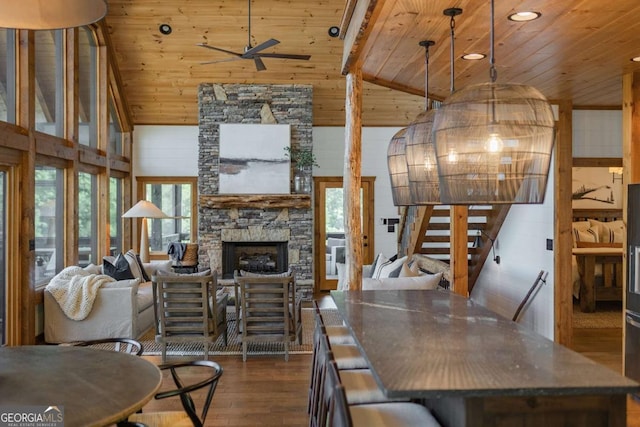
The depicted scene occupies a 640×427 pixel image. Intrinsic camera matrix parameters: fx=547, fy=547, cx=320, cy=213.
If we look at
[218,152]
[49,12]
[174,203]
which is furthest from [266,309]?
[174,203]

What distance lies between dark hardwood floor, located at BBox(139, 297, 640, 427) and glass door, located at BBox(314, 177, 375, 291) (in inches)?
187

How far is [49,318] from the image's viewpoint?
6184 mm

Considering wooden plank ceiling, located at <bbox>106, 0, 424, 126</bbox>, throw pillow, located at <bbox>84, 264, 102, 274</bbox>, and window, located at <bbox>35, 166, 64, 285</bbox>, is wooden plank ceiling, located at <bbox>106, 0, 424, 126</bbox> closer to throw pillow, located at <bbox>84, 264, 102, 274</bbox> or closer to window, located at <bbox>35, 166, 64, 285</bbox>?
window, located at <bbox>35, 166, 64, 285</bbox>

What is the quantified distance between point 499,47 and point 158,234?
26.3ft

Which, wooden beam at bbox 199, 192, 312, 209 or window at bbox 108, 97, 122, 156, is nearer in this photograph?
wooden beam at bbox 199, 192, 312, 209

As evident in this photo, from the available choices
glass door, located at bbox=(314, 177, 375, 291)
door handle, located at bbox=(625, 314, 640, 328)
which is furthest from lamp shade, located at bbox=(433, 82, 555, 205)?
glass door, located at bbox=(314, 177, 375, 291)

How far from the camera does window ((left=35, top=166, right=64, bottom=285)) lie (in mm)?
6570

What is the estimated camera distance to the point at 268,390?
4621 millimetres

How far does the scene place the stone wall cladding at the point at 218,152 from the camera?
9.52 metres

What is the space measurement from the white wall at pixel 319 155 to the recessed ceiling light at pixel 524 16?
7.13m

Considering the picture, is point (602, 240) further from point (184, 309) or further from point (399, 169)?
point (184, 309)

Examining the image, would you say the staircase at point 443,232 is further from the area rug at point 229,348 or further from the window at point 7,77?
the window at point 7,77

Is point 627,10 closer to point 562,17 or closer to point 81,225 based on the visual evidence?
point 562,17

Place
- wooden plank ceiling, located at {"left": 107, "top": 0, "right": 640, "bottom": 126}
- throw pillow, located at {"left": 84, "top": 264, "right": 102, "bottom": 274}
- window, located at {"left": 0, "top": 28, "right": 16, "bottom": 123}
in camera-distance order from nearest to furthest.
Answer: wooden plank ceiling, located at {"left": 107, "top": 0, "right": 640, "bottom": 126} → window, located at {"left": 0, "top": 28, "right": 16, "bottom": 123} → throw pillow, located at {"left": 84, "top": 264, "right": 102, "bottom": 274}
